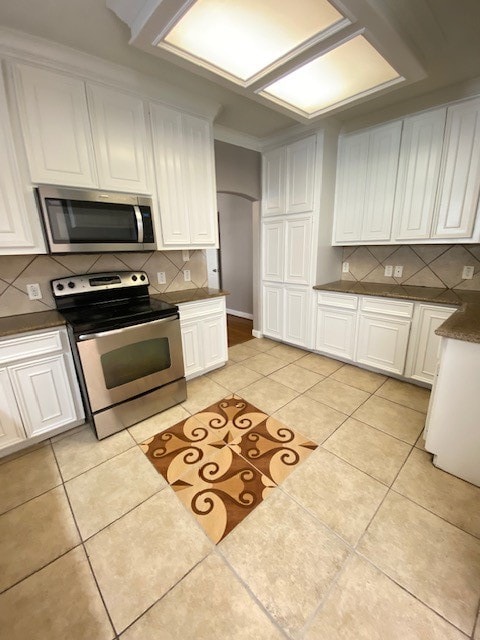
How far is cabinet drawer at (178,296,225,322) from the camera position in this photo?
258 cm

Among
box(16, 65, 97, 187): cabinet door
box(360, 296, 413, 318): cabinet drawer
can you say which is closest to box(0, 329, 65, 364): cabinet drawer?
box(16, 65, 97, 187): cabinet door

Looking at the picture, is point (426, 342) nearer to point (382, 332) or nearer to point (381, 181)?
point (382, 332)

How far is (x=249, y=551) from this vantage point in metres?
1.29

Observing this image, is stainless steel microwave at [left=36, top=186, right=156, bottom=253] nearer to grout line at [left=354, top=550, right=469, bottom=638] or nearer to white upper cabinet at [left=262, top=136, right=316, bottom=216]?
white upper cabinet at [left=262, top=136, right=316, bottom=216]

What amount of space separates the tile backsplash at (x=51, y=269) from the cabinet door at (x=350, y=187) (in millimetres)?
1940

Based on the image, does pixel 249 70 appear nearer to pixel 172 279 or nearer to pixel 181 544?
pixel 172 279

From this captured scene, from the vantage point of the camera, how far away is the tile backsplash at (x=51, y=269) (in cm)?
202

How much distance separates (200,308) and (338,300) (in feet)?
5.18

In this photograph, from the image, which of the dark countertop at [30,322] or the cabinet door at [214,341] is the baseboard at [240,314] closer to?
the cabinet door at [214,341]

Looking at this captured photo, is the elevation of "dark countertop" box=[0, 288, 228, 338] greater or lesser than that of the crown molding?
lesser

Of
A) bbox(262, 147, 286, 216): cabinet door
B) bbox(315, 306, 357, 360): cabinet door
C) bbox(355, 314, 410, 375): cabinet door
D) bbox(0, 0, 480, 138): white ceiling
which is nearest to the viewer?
bbox(0, 0, 480, 138): white ceiling

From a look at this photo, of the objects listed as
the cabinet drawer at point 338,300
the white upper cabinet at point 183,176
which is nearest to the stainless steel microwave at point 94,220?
the white upper cabinet at point 183,176

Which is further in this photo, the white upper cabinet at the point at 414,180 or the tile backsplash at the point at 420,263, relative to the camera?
the tile backsplash at the point at 420,263

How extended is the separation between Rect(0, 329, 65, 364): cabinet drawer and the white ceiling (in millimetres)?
1822
